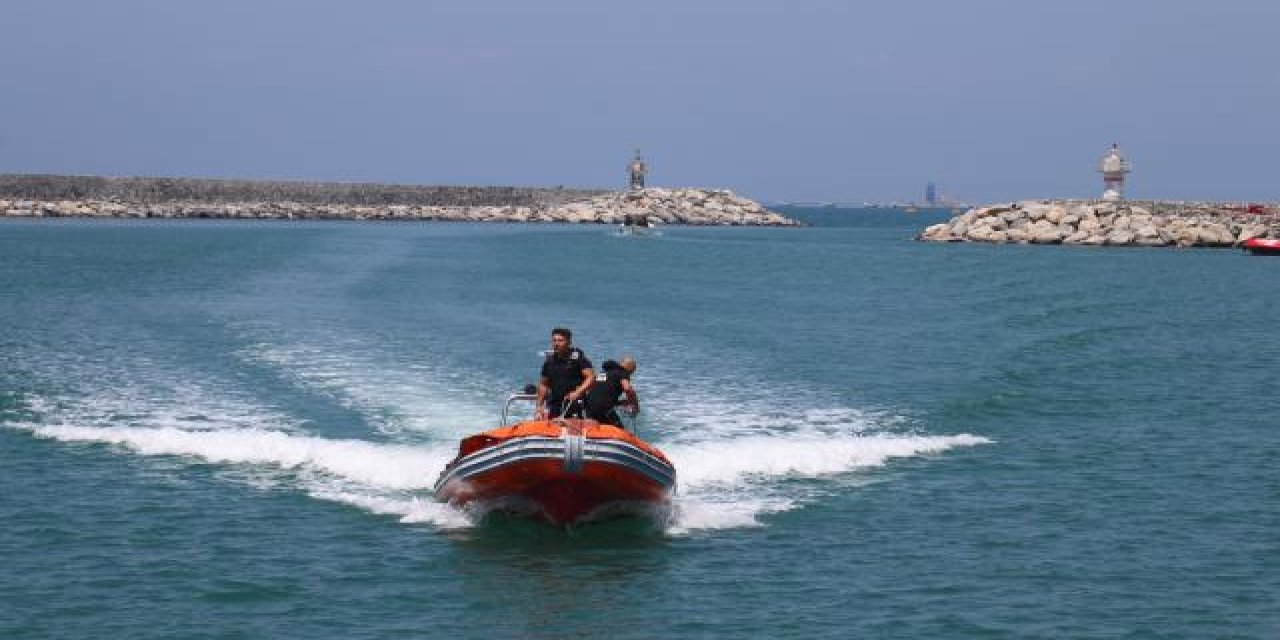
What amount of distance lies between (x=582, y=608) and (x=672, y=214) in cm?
16659

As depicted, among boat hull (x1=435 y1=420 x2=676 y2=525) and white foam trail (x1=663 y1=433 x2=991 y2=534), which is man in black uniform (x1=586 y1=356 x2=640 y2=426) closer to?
boat hull (x1=435 y1=420 x2=676 y2=525)

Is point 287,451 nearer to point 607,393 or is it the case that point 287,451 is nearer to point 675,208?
point 607,393

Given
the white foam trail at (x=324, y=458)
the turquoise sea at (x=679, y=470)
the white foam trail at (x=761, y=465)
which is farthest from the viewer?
the white foam trail at (x=324, y=458)

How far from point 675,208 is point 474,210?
2469 cm

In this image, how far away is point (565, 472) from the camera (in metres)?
16.5

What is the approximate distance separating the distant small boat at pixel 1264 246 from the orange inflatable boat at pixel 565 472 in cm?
8460

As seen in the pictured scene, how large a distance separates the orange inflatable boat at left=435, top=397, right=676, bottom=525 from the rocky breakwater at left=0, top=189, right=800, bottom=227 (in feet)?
463

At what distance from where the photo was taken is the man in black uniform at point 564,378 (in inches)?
691

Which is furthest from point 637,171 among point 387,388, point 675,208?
point 387,388

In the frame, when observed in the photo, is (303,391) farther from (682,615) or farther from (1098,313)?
(1098,313)

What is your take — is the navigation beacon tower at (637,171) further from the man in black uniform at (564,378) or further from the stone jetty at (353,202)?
the man in black uniform at (564,378)

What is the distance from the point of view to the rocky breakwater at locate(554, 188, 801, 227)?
174 meters

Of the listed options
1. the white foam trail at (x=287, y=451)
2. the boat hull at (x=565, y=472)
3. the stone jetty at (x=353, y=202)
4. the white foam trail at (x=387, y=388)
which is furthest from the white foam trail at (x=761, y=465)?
the stone jetty at (x=353, y=202)

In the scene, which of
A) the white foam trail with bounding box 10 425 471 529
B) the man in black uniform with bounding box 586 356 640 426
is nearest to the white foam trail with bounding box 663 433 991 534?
the man in black uniform with bounding box 586 356 640 426
